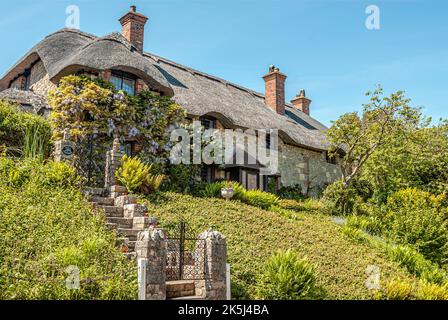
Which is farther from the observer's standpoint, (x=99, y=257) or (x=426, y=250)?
(x=426, y=250)

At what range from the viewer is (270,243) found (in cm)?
963

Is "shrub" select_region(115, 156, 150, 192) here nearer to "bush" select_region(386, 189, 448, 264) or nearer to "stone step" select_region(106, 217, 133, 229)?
"stone step" select_region(106, 217, 133, 229)

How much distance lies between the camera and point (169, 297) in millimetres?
6965

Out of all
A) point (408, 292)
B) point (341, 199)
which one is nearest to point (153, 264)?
point (408, 292)

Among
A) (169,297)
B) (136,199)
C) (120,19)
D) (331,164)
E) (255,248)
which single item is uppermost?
(120,19)

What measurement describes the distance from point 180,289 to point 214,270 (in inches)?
24.8

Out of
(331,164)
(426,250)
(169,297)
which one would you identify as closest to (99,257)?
(169,297)

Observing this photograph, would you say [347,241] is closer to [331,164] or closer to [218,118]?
[218,118]

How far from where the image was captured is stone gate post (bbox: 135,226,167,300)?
21.4 feet

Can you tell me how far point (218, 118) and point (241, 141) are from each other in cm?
135

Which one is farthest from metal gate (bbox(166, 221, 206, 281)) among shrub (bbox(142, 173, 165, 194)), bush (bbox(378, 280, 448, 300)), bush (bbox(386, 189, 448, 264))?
bush (bbox(386, 189, 448, 264))

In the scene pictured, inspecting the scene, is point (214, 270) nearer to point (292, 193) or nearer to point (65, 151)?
point (65, 151)

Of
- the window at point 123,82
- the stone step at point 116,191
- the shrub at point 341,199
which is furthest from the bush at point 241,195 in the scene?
the window at point 123,82

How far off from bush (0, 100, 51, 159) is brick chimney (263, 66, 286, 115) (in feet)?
42.8
